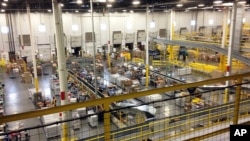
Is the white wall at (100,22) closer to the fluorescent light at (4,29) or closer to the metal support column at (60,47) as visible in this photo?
the fluorescent light at (4,29)

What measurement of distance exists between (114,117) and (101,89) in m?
3.81

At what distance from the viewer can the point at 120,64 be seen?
26062 mm

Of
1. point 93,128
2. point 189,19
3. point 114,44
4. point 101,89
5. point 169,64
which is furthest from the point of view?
point 189,19

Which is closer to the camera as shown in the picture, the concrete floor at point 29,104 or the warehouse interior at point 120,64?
the warehouse interior at point 120,64

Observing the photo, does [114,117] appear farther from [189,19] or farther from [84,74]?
[189,19]

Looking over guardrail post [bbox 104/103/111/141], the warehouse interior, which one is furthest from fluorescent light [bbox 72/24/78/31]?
guardrail post [bbox 104/103/111/141]

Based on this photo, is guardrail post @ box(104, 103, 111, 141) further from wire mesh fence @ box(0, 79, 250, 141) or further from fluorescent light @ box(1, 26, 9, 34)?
fluorescent light @ box(1, 26, 9, 34)

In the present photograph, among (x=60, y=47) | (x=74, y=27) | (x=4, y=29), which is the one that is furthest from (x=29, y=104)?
(x=74, y=27)

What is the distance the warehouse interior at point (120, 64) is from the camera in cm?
991

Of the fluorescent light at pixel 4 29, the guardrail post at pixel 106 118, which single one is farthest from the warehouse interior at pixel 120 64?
the guardrail post at pixel 106 118

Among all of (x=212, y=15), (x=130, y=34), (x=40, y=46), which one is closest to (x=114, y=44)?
(x=130, y=34)

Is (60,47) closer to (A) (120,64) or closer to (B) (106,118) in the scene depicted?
(B) (106,118)

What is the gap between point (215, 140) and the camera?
3.88m

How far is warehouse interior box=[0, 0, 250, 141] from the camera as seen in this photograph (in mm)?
9906
